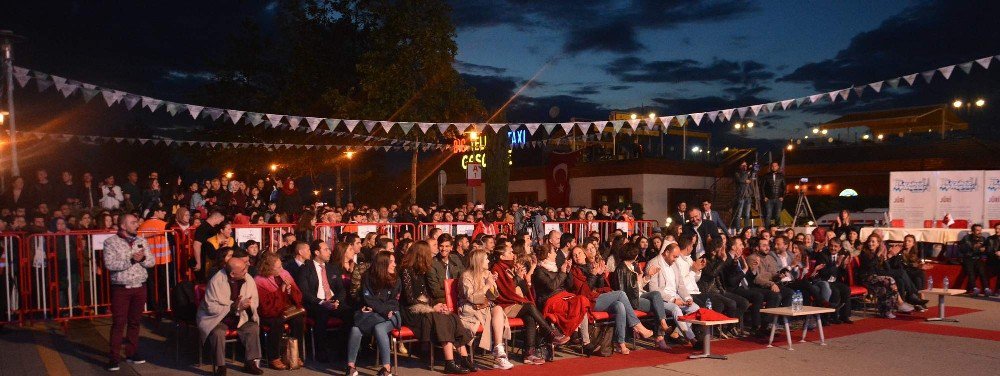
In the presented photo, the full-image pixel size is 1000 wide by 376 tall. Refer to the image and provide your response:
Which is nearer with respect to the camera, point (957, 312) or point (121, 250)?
point (121, 250)

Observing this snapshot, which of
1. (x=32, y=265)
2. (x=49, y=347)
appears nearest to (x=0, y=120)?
(x=32, y=265)

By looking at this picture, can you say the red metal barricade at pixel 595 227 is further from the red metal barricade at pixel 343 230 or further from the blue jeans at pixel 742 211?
the red metal barricade at pixel 343 230

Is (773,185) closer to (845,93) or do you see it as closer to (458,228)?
(845,93)

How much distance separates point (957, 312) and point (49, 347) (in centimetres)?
1341

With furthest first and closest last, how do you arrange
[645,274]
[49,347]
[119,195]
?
1. [119,195]
2. [645,274]
3. [49,347]

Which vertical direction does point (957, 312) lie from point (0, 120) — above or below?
below

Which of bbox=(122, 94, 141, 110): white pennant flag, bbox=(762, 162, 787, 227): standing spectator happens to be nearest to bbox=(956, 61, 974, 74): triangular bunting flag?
bbox=(762, 162, 787, 227): standing spectator

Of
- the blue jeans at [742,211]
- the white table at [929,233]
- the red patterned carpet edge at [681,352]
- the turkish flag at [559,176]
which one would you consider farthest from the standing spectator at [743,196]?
the turkish flag at [559,176]

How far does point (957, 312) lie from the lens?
11664mm

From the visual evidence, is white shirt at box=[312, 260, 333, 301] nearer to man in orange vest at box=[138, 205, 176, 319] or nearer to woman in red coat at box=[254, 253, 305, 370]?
woman in red coat at box=[254, 253, 305, 370]

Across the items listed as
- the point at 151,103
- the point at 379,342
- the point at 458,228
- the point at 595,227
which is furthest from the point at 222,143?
the point at 379,342

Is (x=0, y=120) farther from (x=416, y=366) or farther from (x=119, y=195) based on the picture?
(x=416, y=366)

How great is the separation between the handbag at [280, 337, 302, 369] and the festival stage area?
0.10 m

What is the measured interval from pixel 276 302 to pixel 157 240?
307 centimetres
